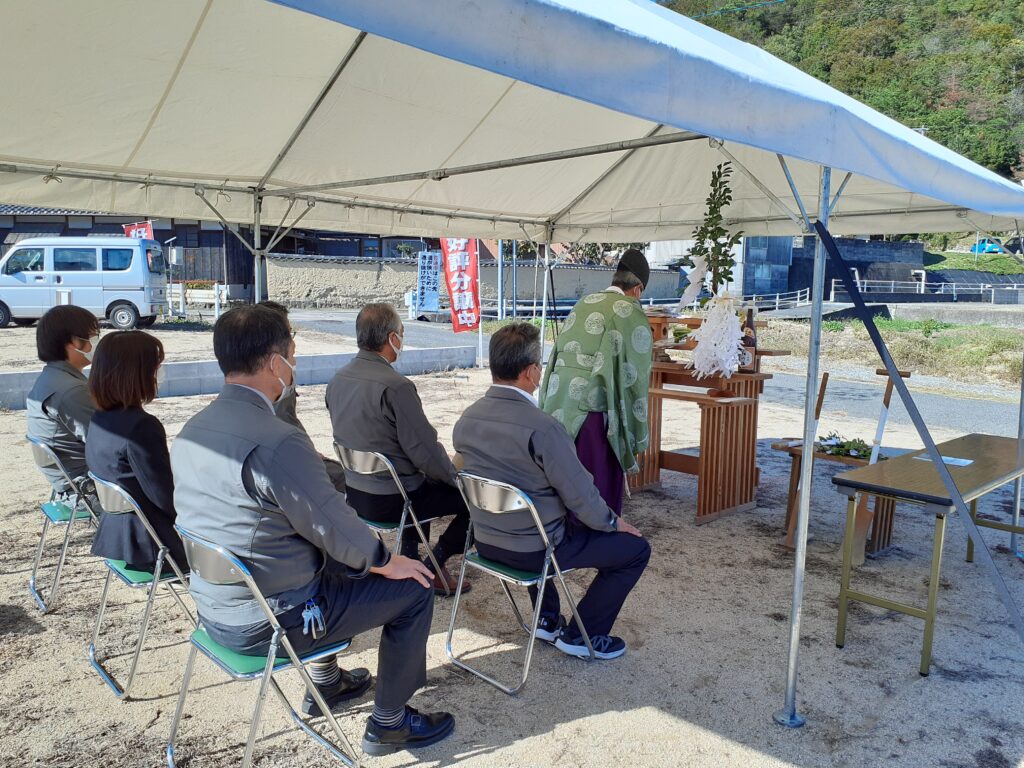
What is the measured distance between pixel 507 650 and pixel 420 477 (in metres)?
0.79

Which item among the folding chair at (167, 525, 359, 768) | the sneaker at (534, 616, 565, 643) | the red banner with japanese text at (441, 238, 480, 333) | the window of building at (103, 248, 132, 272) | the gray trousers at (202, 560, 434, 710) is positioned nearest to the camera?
the folding chair at (167, 525, 359, 768)

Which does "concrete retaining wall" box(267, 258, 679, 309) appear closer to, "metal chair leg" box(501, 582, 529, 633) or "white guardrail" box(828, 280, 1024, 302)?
"white guardrail" box(828, 280, 1024, 302)

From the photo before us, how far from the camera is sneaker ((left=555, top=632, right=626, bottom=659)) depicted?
271 centimetres

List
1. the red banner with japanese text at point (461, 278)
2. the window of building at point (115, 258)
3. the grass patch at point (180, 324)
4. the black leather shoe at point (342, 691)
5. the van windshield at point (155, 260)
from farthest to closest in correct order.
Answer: the grass patch at point (180, 324) < the van windshield at point (155, 260) < the window of building at point (115, 258) < the red banner with japanese text at point (461, 278) < the black leather shoe at point (342, 691)

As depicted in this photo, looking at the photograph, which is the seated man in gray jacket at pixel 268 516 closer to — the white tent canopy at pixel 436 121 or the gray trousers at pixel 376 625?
the gray trousers at pixel 376 625

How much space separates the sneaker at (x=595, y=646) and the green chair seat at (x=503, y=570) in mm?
453

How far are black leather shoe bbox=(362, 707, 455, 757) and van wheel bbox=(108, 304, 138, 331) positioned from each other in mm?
14924

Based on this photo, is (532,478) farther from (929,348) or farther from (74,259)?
(74,259)

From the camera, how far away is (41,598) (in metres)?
3.16

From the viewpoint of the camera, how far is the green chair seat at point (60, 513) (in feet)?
9.83

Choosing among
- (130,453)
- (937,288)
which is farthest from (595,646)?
(937,288)

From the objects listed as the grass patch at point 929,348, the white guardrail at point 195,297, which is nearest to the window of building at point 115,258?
the white guardrail at point 195,297

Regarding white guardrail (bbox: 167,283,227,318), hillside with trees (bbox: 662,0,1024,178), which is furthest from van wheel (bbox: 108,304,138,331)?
hillside with trees (bbox: 662,0,1024,178)

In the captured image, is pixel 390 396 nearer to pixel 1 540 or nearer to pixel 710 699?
pixel 710 699
